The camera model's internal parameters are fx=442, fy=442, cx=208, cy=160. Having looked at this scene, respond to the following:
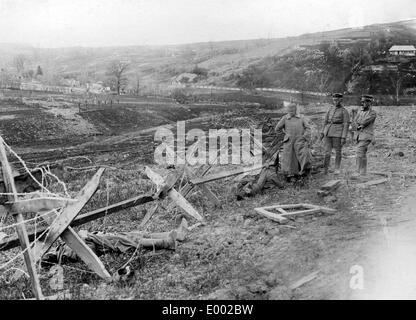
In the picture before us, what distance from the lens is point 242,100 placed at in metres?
43.6

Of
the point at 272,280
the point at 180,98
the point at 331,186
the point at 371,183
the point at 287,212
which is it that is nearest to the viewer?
the point at 272,280

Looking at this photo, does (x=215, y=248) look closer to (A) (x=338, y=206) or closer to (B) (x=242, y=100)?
(A) (x=338, y=206)

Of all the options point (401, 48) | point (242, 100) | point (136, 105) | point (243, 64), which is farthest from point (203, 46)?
point (401, 48)

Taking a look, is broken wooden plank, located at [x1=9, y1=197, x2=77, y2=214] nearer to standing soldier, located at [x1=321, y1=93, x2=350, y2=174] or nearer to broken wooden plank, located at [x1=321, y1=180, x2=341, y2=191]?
broken wooden plank, located at [x1=321, y1=180, x2=341, y2=191]

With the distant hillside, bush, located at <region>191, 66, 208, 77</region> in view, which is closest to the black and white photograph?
the distant hillside

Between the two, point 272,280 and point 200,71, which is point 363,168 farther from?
point 200,71

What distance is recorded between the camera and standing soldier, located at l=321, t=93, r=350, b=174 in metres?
8.20

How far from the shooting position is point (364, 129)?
7898 millimetres

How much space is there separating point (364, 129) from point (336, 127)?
1.93 ft

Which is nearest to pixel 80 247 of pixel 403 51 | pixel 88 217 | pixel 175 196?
pixel 88 217

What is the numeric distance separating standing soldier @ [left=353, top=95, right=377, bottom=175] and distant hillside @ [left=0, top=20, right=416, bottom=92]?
12635 mm
